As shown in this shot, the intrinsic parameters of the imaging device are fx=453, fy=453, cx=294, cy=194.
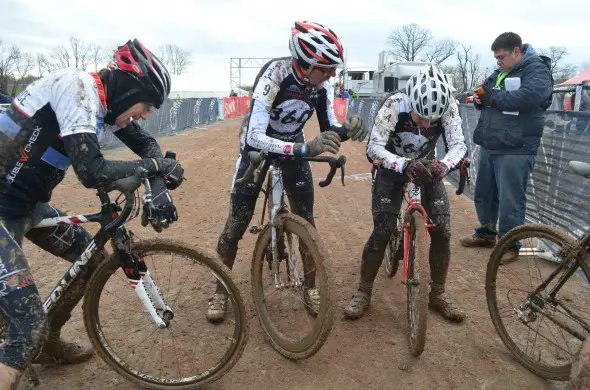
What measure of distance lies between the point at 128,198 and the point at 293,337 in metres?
1.77

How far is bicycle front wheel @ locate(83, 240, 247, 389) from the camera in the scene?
277 centimetres

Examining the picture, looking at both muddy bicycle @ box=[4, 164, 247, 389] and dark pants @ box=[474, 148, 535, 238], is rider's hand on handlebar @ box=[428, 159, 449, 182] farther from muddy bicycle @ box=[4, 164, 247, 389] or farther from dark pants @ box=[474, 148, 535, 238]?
dark pants @ box=[474, 148, 535, 238]

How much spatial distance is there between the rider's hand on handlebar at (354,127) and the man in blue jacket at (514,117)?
108 inches

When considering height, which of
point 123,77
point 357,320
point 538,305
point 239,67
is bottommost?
point 357,320

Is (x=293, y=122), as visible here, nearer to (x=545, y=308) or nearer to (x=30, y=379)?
(x=545, y=308)

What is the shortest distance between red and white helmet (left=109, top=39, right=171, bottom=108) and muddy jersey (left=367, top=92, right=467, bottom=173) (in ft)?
6.14

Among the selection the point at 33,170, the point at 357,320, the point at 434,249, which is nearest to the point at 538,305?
the point at 434,249

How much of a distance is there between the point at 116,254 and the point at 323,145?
150 centimetres

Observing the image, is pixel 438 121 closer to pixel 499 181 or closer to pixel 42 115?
pixel 499 181

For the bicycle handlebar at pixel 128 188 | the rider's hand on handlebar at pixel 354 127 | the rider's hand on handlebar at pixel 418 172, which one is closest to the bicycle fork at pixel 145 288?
the bicycle handlebar at pixel 128 188

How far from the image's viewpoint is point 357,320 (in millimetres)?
3936

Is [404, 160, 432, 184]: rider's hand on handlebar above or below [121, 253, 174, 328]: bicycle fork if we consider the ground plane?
above

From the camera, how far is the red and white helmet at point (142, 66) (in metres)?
2.47

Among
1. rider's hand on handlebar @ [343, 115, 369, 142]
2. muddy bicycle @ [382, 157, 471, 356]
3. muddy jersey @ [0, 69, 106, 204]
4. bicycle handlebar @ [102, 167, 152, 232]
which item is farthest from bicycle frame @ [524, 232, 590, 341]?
muddy jersey @ [0, 69, 106, 204]
